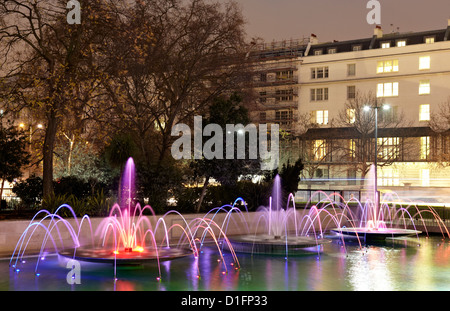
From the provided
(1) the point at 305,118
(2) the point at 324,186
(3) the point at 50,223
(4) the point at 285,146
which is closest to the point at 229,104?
(3) the point at 50,223

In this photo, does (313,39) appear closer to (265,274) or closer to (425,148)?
(425,148)

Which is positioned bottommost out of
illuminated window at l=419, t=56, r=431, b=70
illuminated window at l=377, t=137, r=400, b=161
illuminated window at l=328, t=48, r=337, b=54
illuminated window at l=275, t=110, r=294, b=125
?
illuminated window at l=377, t=137, r=400, b=161

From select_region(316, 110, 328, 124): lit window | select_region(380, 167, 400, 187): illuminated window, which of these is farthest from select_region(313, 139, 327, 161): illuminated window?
select_region(380, 167, 400, 187): illuminated window

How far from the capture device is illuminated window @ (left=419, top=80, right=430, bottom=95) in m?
61.5

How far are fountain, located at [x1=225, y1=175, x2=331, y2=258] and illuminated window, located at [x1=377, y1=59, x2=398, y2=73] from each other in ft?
134

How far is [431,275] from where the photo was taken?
45.6 ft

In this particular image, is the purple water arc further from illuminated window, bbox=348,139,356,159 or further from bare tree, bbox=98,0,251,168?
illuminated window, bbox=348,139,356,159

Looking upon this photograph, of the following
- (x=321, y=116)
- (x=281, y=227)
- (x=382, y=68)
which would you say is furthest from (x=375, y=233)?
(x=321, y=116)

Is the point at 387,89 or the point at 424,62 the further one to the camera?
the point at 387,89

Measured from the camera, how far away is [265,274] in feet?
45.4

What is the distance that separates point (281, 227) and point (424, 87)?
42.9 metres

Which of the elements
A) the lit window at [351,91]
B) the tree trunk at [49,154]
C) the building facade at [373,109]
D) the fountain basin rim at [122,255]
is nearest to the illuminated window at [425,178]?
the building facade at [373,109]
